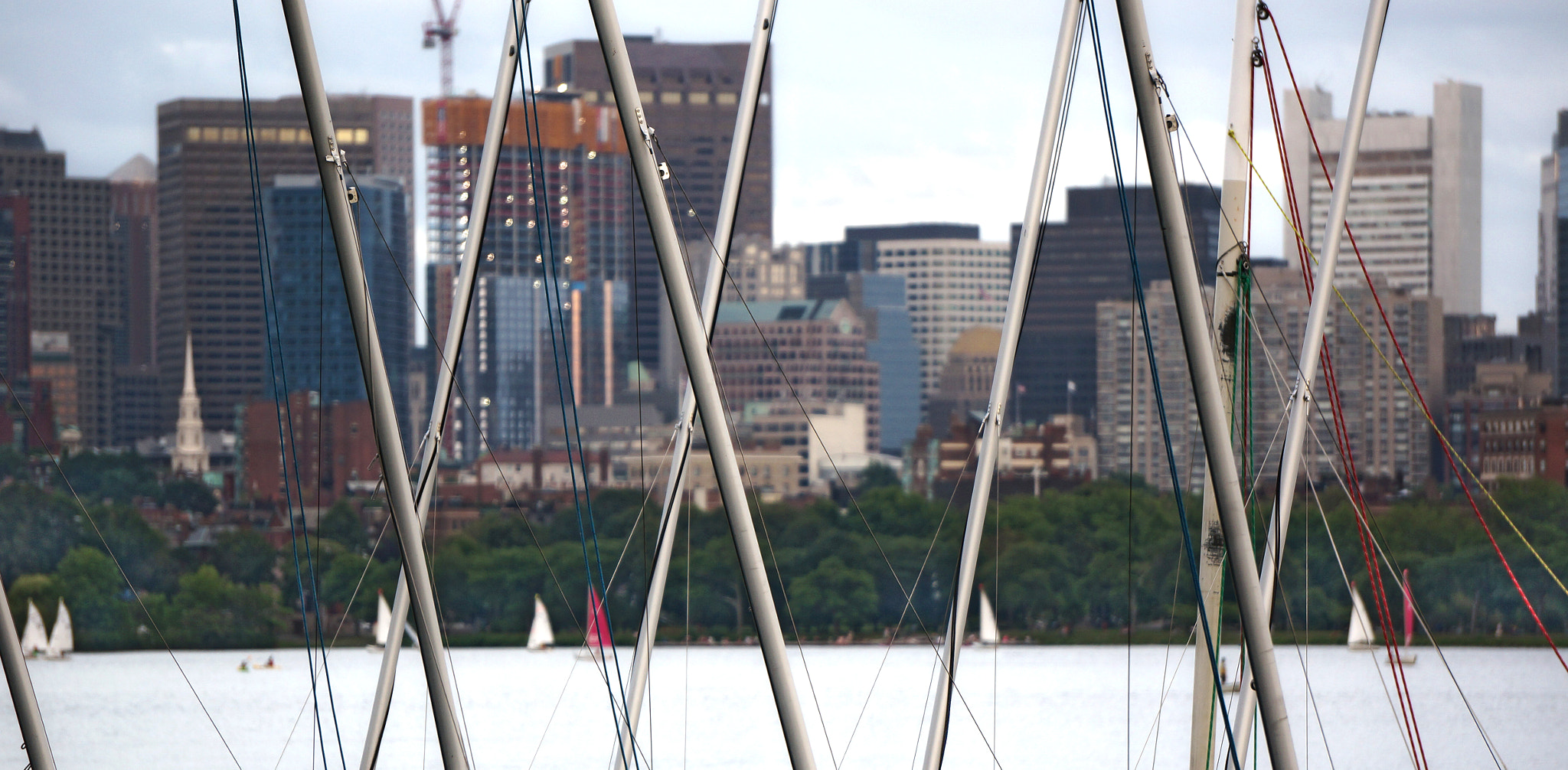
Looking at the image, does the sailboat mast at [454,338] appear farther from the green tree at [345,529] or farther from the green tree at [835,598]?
the green tree at [345,529]

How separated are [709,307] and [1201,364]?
596cm

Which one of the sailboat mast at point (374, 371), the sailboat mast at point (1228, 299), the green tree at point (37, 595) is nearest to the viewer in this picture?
the sailboat mast at point (374, 371)

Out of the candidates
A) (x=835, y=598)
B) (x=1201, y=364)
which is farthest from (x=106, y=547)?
(x=835, y=598)

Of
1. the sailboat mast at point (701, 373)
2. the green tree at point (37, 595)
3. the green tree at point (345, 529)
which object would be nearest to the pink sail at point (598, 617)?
the sailboat mast at point (701, 373)

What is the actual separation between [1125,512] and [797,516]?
25969 mm

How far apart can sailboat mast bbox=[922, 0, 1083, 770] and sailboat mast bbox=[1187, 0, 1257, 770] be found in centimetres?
200

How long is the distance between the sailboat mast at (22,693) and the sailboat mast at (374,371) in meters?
3.73

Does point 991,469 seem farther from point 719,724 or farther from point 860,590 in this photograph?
point 860,590

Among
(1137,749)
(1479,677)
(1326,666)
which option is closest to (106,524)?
(1326,666)

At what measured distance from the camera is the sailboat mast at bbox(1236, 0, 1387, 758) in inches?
610

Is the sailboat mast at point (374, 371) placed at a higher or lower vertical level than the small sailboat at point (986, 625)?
higher

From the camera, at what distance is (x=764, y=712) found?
6912cm

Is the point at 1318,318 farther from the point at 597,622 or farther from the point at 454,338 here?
the point at 454,338

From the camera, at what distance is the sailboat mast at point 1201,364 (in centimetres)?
1073
